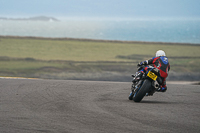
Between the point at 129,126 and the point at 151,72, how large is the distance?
2415 mm

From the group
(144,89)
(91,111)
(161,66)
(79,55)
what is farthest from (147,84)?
(79,55)

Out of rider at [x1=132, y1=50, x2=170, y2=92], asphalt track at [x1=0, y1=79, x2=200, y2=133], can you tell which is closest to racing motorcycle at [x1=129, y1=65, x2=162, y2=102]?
rider at [x1=132, y1=50, x2=170, y2=92]

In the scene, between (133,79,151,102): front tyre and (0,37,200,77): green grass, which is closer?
(133,79,151,102): front tyre

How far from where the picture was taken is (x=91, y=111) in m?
6.94

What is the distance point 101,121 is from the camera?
6117 mm

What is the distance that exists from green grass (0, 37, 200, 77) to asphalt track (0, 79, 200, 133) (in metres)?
13.8

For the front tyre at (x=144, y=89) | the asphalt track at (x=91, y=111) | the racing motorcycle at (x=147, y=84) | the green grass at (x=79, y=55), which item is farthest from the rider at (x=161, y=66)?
the green grass at (x=79, y=55)

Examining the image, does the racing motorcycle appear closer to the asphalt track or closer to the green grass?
the asphalt track

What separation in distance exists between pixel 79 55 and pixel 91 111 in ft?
81.2

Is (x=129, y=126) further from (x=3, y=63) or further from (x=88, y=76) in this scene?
(x=3, y=63)

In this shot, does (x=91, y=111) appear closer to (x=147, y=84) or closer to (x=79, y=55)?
(x=147, y=84)

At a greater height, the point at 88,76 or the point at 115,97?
the point at 88,76

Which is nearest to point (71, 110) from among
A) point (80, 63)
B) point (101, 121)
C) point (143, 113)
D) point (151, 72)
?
point (101, 121)

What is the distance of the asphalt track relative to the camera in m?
5.69
